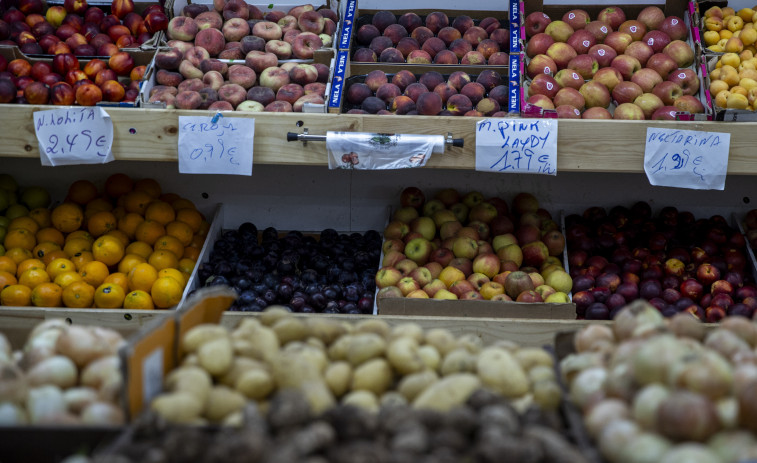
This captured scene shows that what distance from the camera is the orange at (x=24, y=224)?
3035mm

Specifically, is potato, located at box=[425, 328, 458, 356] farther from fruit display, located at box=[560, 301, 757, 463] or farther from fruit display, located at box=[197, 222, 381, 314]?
fruit display, located at box=[197, 222, 381, 314]

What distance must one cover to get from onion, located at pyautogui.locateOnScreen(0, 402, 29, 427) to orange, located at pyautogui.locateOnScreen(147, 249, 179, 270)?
1.62m

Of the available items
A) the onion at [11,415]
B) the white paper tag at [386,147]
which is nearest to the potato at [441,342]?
the onion at [11,415]

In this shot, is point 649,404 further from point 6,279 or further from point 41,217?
point 41,217

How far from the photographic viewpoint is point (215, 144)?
2.59 m

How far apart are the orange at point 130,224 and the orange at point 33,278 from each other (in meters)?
0.41

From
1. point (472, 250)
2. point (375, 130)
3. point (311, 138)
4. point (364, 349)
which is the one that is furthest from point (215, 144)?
point (364, 349)

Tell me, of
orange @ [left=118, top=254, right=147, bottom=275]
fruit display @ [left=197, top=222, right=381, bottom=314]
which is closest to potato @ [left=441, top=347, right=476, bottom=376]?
fruit display @ [left=197, top=222, right=381, bottom=314]

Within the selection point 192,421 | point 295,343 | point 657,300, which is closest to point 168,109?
point 295,343

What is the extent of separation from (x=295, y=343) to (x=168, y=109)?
145 centimetres

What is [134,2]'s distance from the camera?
3320mm

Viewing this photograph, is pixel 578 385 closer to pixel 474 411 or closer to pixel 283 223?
pixel 474 411

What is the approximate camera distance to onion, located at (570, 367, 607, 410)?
1.33m

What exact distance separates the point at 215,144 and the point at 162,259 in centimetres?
64
